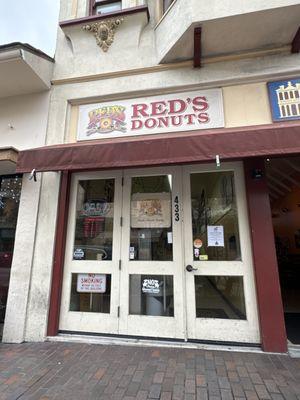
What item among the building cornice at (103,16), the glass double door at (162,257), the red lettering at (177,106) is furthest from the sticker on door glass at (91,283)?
the building cornice at (103,16)

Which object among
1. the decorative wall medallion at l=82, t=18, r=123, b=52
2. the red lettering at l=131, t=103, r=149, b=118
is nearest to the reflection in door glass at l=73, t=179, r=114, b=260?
the red lettering at l=131, t=103, r=149, b=118

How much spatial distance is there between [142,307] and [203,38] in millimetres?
4499

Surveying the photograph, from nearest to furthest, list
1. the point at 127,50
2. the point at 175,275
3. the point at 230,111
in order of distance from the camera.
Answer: the point at 175,275, the point at 230,111, the point at 127,50

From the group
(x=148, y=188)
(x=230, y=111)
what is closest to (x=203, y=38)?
(x=230, y=111)

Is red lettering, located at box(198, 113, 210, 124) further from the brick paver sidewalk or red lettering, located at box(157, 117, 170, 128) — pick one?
the brick paver sidewalk

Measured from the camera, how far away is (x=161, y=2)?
531 centimetres

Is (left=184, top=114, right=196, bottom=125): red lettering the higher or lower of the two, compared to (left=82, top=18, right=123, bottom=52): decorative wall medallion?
lower

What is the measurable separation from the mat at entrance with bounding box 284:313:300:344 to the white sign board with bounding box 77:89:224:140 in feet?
11.5

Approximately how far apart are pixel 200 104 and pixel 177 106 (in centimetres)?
40

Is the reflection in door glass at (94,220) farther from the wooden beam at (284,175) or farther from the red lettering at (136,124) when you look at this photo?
the wooden beam at (284,175)

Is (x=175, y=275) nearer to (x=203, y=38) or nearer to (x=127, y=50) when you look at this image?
(x=203, y=38)

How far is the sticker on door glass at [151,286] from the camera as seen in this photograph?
4305 millimetres

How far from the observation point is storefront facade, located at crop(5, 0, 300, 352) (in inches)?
154

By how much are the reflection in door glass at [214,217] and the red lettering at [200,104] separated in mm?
1147
